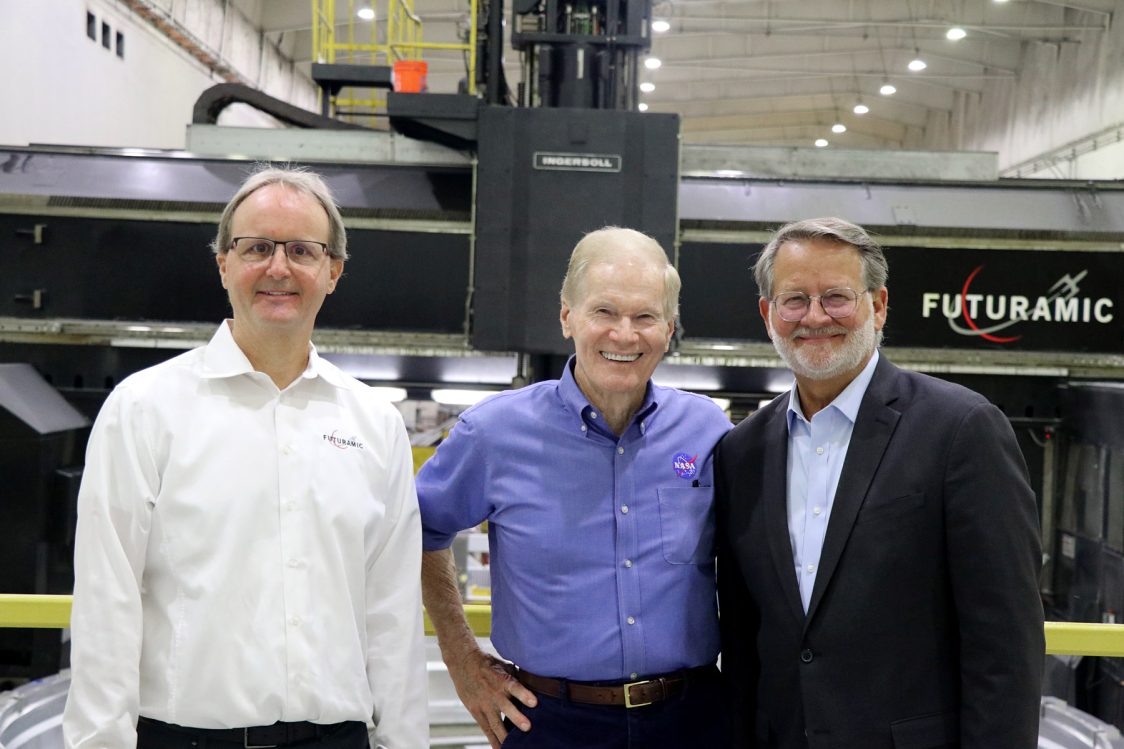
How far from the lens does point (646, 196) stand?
4488mm

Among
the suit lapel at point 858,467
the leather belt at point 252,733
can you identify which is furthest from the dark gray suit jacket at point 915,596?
the leather belt at point 252,733

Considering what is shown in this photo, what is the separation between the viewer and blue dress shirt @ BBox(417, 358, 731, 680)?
1913 millimetres

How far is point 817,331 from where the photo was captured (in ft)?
5.96

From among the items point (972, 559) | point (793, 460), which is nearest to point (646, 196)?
point (793, 460)

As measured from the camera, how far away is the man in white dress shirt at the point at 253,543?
1607mm

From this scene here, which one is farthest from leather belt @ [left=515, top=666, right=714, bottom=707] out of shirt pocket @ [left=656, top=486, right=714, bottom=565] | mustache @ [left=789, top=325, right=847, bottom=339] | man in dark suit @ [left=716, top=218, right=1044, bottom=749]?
mustache @ [left=789, top=325, right=847, bottom=339]

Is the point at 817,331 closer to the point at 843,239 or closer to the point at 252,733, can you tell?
the point at 843,239

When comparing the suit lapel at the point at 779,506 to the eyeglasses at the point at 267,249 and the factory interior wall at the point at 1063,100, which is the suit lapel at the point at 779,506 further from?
the factory interior wall at the point at 1063,100

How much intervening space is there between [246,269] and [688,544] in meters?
1.02

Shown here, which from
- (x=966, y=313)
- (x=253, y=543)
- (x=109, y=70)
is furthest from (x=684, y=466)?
(x=109, y=70)

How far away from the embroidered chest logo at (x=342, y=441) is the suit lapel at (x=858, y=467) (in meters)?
0.83

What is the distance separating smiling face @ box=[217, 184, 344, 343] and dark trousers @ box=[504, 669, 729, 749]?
932 mm

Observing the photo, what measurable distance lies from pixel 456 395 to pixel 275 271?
3.66m

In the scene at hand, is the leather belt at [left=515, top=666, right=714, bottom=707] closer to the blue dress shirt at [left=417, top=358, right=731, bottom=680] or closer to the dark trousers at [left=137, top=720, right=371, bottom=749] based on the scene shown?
the blue dress shirt at [left=417, top=358, right=731, bottom=680]
